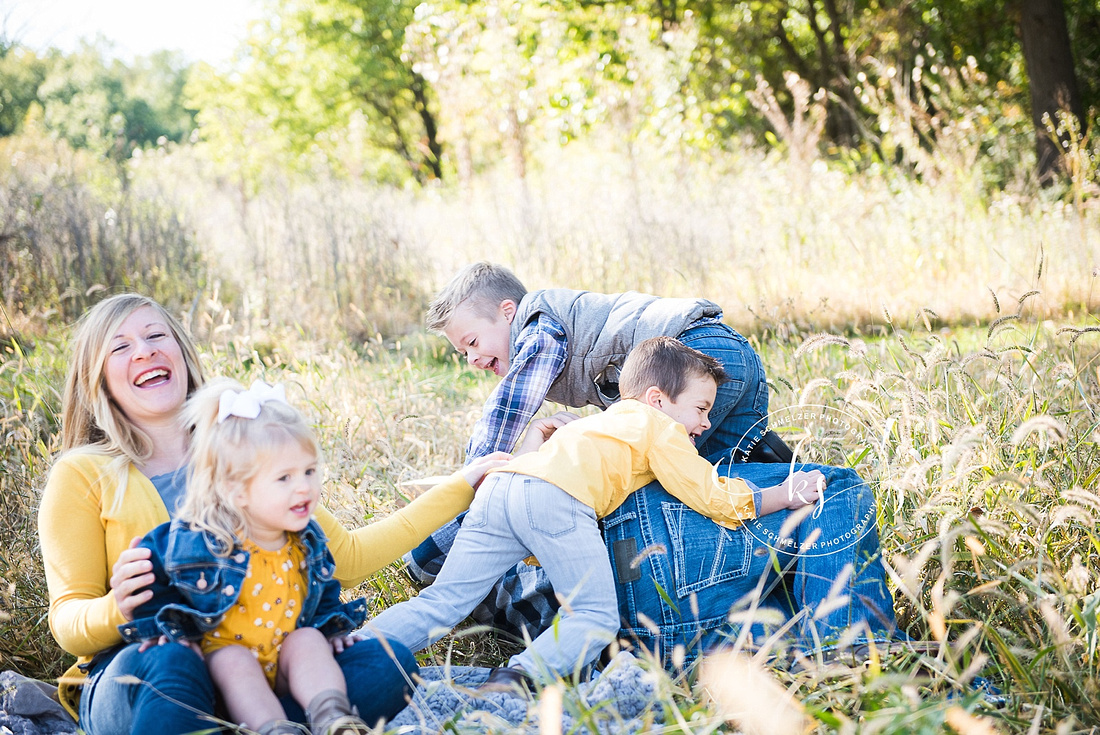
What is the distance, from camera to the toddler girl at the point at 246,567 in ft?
6.30

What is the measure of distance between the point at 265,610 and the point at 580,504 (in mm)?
809

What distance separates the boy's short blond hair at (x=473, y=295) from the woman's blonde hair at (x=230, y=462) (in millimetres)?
1234

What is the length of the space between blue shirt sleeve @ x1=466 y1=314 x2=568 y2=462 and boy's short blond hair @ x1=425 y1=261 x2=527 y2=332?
0.67 feet

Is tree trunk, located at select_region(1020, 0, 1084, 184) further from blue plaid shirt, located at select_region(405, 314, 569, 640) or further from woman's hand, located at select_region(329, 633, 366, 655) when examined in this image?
woman's hand, located at select_region(329, 633, 366, 655)

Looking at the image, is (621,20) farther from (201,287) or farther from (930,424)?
(930,424)

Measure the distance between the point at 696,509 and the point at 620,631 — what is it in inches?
15.7

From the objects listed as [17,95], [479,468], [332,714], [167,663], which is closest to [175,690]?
[167,663]

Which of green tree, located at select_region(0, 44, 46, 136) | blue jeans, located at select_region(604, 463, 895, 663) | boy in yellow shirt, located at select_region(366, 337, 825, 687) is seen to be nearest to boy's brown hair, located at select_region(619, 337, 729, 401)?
boy in yellow shirt, located at select_region(366, 337, 825, 687)

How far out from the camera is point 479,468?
→ 2.59 m

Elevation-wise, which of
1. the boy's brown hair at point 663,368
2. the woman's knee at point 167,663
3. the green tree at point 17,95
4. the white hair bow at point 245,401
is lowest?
the woman's knee at point 167,663

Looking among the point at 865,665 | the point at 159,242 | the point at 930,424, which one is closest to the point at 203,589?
the point at 865,665

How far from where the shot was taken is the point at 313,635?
2.05 meters

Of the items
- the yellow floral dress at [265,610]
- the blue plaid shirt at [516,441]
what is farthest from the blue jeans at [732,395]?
the yellow floral dress at [265,610]

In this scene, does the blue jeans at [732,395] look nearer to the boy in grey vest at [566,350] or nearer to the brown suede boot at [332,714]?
the boy in grey vest at [566,350]
